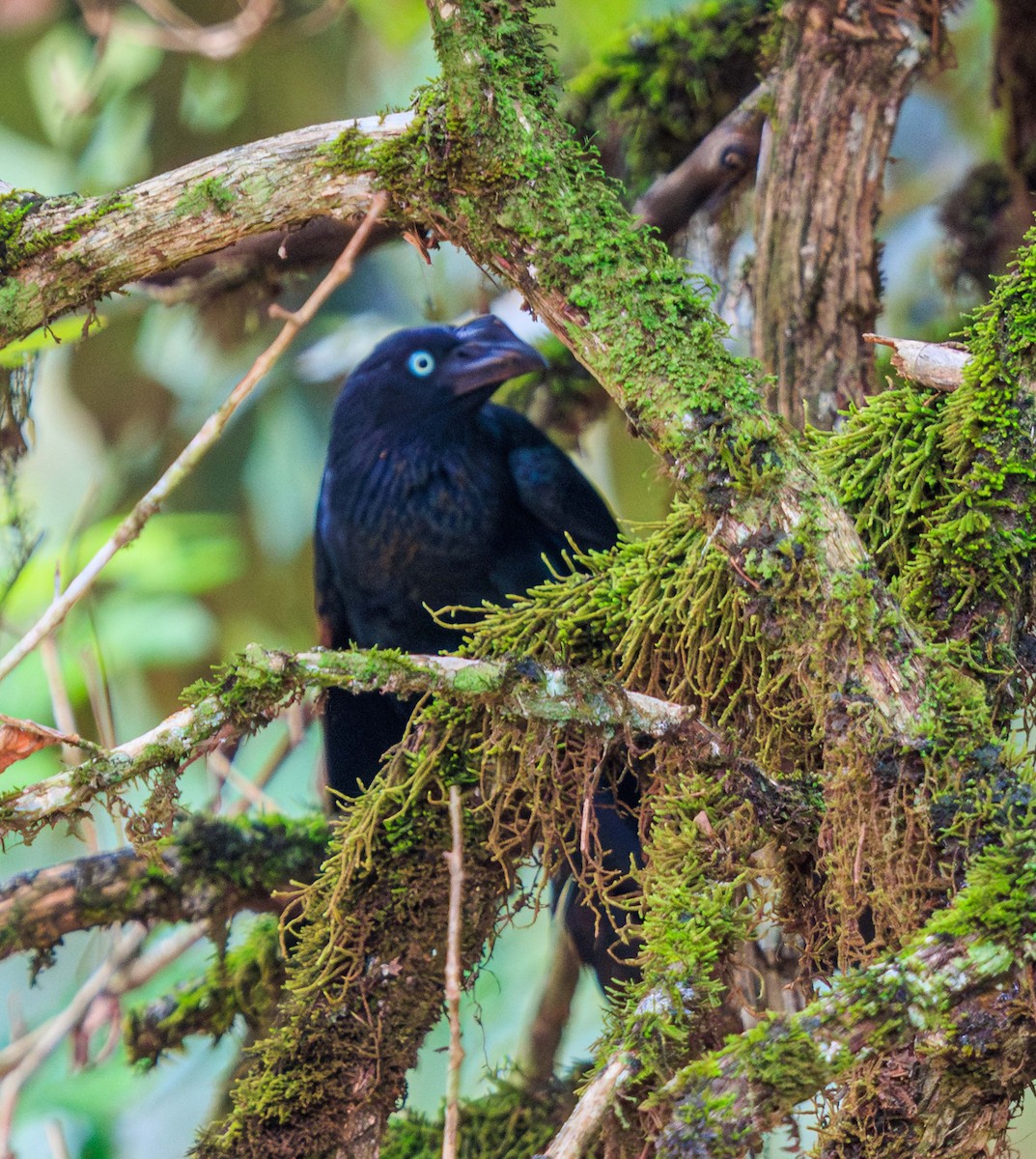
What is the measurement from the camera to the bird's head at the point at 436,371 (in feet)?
11.4

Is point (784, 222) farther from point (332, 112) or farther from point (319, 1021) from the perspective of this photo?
point (332, 112)

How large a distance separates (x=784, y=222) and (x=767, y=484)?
148 cm

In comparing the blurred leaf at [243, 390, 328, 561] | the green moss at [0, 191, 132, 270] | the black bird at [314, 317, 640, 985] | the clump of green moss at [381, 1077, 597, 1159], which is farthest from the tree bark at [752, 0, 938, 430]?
the blurred leaf at [243, 390, 328, 561]

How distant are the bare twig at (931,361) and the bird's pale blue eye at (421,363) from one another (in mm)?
1920

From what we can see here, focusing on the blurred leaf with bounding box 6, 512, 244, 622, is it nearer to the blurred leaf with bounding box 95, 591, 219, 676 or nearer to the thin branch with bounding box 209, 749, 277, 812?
the blurred leaf with bounding box 95, 591, 219, 676

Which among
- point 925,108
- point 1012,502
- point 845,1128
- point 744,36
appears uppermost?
point 925,108

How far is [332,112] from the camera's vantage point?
206 inches

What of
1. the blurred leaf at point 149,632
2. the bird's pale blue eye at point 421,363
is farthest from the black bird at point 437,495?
the blurred leaf at point 149,632

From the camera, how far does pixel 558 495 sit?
3518 mm

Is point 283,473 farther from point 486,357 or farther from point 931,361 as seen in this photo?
point 931,361

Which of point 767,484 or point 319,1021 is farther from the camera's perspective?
point 319,1021

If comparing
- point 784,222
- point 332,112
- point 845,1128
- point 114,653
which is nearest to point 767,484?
point 845,1128

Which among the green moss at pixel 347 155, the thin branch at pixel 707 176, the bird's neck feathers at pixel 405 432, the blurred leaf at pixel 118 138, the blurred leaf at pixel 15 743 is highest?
the blurred leaf at pixel 118 138

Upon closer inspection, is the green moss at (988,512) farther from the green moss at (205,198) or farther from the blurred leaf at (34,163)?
the blurred leaf at (34,163)
